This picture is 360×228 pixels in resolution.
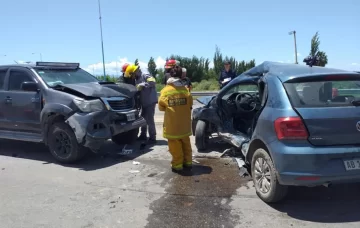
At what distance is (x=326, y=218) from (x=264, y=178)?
81 centimetres

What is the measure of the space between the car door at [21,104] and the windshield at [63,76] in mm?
237

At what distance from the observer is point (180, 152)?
218 inches

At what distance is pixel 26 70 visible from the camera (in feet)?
22.2

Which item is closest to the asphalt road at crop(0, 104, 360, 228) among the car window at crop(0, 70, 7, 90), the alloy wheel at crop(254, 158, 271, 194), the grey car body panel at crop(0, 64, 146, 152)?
the alloy wheel at crop(254, 158, 271, 194)

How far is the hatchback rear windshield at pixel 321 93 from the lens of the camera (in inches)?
151

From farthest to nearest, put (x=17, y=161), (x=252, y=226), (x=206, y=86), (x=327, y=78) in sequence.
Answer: (x=206, y=86) → (x=17, y=161) → (x=327, y=78) → (x=252, y=226)

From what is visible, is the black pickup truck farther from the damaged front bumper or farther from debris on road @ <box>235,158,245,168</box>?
debris on road @ <box>235,158,245,168</box>

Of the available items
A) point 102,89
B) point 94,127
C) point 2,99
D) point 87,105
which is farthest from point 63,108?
point 2,99

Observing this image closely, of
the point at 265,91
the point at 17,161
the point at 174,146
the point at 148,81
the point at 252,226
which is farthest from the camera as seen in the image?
the point at 148,81

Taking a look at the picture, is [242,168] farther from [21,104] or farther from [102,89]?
[21,104]

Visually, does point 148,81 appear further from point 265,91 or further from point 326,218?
point 326,218

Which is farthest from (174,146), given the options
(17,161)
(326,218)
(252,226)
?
(17,161)

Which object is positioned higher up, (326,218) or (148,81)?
(148,81)

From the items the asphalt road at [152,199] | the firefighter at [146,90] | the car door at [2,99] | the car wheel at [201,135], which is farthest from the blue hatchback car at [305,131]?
the car door at [2,99]
